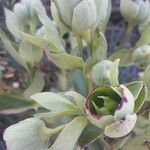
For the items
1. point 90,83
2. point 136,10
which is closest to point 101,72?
point 90,83

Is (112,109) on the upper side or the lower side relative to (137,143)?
upper

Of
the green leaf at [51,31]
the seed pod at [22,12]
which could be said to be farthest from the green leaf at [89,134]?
the seed pod at [22,12]

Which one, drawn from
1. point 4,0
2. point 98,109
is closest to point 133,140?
point 98,109

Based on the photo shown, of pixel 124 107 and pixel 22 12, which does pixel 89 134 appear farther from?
pixel 22 12

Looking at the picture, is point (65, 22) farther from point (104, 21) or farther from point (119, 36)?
point (119, 36)

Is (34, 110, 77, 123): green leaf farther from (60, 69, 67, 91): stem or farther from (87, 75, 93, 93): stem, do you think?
(60, 69, 67, 91): stem

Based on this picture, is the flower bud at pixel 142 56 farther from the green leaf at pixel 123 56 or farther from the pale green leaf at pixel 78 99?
the pale green leaf at pixel 78 99
